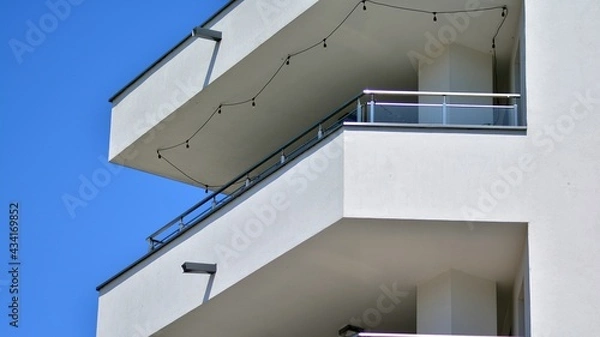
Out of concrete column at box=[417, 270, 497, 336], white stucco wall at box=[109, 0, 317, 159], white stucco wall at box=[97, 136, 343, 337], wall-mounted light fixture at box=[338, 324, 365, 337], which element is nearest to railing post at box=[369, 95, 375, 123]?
white stucco wall at box=[97, 136, 343, 337]

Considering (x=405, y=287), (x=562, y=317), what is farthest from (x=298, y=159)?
(x=562, y=317)

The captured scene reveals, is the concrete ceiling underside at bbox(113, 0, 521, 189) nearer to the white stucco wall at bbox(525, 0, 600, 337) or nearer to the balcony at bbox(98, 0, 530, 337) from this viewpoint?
the balcony at bbox(98, 0, 530, 337)

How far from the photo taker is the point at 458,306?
77.8 feet

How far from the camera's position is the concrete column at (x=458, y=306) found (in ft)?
77.5

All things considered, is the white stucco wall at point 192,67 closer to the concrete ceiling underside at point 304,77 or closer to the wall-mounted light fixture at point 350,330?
the concrete ceiling underside at point 304,77

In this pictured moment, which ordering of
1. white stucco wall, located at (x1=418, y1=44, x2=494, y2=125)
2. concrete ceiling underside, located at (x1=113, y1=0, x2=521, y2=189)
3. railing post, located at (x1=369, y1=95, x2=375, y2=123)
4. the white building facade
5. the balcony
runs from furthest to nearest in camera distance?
white stucco wall, located at (x1=418, y1=44, x2=494, y2=125), concrete ceiling underside, located at (x1=113, y1=0, x2=521, y2=189), railing post, located at (x1=369, y1=95, x2=375, y2=123), the balcony, the white building facade

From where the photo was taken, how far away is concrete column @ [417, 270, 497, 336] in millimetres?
23625

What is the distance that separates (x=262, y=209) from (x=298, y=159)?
86 centimetres

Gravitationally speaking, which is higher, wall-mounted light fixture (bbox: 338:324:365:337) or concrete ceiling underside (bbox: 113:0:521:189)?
concrete ceiling underside (bbox: 113:0:521:189)

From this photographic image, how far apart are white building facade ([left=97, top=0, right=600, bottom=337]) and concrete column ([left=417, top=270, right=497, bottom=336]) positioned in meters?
0.03

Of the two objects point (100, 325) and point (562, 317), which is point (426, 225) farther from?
point (100, 325)

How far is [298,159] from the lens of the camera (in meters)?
23.5

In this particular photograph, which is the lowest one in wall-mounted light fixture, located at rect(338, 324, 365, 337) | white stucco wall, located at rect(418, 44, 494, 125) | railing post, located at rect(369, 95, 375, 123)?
wall-mounted light fixture, located at rect(338, 324, 365, 337)

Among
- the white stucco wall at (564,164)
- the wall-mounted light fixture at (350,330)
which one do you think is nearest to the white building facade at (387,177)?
the white stucco wall at (564,164)
